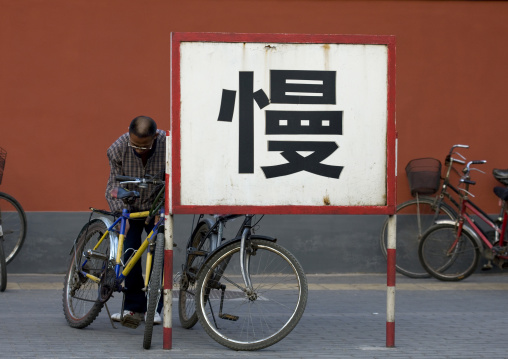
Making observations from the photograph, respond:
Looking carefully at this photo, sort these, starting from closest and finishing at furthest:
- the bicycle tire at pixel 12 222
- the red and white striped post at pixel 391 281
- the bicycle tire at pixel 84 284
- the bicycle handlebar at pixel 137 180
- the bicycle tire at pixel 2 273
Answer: the red and white striped post at pixel 391 281, the bicycle handlebar at pixel 137 180, the bicycle tire at pixel 84 284, the bicycle tire at pixel 2 273, the bicycle tire at pixel 12 222

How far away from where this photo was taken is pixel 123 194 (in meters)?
6.89

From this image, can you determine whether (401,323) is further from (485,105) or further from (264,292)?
(485,105)

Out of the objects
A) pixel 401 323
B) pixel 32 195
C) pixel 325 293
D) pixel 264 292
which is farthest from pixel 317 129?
pixel 32 195

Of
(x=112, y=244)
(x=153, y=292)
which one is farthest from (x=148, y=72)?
(x=153, y=292)

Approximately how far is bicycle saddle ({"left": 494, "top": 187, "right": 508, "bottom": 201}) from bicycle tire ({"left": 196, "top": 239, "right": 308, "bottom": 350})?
4.63 meters

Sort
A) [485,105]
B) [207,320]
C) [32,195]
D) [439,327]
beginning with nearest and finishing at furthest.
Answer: [207,320] < [439,327] < [32,195] < [485,105]

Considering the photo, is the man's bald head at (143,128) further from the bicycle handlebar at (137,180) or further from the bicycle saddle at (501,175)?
the bicycle saddle at (501,175)

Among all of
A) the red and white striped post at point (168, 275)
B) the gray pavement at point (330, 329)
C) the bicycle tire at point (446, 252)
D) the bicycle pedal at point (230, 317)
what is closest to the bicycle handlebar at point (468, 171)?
the bicycle tire at point (446, 252)

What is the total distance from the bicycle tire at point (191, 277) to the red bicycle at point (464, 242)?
4118 mm

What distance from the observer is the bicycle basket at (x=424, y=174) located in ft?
35.5

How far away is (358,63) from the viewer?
6473mm

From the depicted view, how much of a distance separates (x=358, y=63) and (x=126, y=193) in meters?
1.94

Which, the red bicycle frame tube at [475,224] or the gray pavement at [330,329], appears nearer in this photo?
the gray pavement at [330,329]

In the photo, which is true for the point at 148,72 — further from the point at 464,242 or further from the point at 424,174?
the point at 464,242
